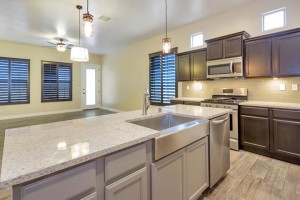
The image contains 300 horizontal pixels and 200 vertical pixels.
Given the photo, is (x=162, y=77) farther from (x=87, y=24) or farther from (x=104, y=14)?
(x=87, y=24)

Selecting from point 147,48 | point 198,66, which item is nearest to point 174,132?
point 198,66

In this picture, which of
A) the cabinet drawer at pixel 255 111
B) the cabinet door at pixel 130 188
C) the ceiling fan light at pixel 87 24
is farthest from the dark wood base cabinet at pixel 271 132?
the ceiling fan light at pixel 87 24

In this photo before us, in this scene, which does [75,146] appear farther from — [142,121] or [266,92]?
[266,92]

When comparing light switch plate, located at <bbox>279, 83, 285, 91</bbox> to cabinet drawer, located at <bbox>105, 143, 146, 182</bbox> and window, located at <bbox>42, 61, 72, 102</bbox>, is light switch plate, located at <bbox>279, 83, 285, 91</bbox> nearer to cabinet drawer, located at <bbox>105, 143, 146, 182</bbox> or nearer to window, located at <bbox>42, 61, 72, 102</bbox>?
cabinet drawer, located at <bbox>105, 143, 146, 182</bbox>

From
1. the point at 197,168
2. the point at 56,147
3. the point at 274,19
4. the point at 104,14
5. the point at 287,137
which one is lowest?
the point at 197,168

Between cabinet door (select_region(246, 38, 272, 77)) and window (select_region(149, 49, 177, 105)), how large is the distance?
2174 mm

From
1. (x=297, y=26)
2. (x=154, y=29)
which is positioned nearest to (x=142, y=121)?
(x=297, y=26)

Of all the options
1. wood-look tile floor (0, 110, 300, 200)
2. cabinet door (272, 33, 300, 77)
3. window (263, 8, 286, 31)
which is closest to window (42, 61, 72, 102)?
wood-look tile floor (0, 110, 300, 200)

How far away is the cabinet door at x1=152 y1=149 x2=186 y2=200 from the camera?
130cm

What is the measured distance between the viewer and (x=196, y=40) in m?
4.61

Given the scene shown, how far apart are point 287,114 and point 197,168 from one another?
2036 mm

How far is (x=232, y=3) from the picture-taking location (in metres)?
3.53

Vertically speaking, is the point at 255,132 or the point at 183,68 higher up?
the point at 183,68

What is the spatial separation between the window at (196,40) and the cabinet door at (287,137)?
2705mm
